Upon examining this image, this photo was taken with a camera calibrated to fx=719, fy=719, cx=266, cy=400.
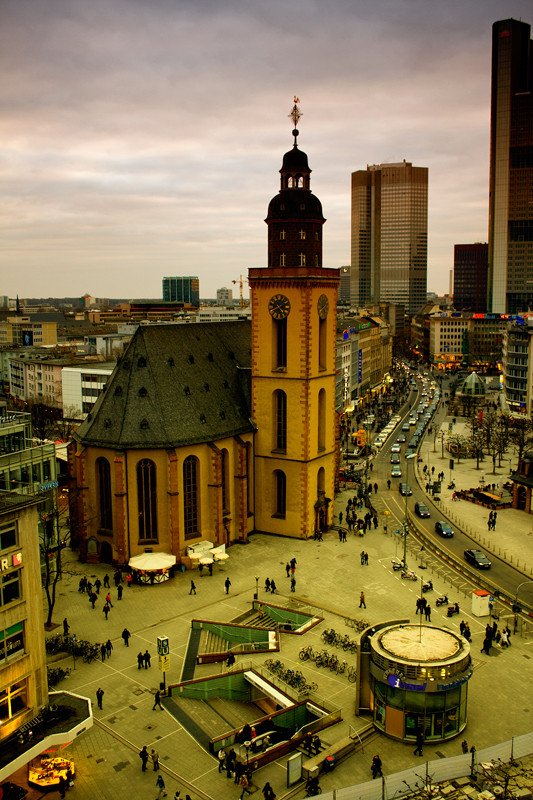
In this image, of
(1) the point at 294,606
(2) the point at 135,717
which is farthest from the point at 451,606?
(2) the point at 135,717

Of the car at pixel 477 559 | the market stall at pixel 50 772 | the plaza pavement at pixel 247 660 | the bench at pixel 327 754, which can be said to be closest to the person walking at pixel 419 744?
the plaza pavement at pixel 247 660

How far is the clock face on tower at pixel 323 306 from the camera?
2416 inches

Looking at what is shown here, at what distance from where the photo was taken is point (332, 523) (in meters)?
65.5

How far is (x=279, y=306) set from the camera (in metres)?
60.6

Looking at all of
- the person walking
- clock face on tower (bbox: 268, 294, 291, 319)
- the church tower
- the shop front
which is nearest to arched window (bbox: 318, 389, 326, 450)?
the church tower

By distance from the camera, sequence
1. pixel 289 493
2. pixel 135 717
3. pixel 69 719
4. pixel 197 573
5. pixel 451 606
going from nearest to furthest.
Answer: pixel 69 719 → pixel 135 717 → pixel 451 606 → pixel 197 573 → pixel 289 493

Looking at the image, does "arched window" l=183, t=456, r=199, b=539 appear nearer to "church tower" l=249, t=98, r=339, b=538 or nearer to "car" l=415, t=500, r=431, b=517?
"church tower" l=249, t=98, r=339, b=538

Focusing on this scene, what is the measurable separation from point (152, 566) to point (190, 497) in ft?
22.7

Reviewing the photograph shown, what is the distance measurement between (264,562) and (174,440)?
11.9m

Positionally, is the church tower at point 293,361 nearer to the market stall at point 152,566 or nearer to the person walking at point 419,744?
the market stall at point 152,566

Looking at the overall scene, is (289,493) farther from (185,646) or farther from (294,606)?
(185,646)

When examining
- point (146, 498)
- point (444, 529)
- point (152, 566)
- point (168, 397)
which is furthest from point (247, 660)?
point (444, 529)

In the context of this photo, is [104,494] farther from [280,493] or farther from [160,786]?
[160,786]

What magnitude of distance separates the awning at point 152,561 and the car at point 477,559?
23580 millimetres
